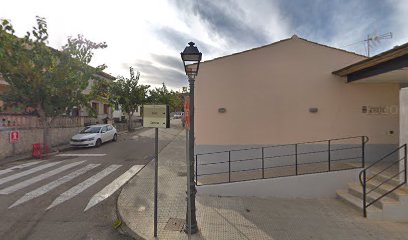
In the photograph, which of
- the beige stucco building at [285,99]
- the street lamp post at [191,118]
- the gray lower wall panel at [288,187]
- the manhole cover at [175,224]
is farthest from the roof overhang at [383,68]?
the manhole cover at [175,224]

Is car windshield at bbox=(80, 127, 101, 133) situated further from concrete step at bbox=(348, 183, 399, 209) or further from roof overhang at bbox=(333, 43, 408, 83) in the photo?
concrete step at bbox=(348, 183, 399, 209)

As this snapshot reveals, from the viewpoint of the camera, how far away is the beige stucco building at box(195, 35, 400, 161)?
329 inches

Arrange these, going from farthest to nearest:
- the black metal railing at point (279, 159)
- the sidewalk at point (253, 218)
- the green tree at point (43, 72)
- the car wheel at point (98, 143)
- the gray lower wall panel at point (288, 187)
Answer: the car wheel at point (98, 143) < the green tree at point (43, 72) < the black metal railing at point (279, 159) < the gray lower wall panel at point (288, 187) < the sidewalk at point (253, 218)

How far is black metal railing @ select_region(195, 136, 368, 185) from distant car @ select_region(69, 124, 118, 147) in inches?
400

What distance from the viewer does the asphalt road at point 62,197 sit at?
16.1 feet

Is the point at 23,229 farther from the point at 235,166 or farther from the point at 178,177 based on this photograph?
the point at 235,166

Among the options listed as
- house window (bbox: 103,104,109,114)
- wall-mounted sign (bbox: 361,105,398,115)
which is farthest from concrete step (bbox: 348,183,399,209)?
house window (bbox: 103,104,109,114)

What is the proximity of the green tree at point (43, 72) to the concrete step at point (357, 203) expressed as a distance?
45.8 feet

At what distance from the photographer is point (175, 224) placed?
5.25 meters

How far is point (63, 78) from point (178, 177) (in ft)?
31.0

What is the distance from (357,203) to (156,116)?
5.60m

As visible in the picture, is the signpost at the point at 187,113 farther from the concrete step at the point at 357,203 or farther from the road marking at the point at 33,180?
the road marking at the point at 33,180

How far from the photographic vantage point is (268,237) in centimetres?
477

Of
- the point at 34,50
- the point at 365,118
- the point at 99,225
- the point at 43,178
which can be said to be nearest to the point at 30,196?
the point at 43,178
